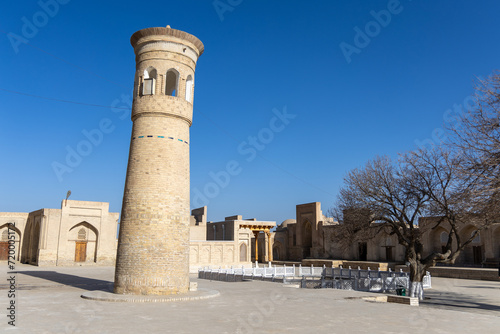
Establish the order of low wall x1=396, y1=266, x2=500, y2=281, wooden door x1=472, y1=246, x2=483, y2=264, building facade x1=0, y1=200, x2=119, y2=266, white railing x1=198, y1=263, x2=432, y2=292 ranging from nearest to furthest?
white railing x1=198, y1=263, x2=432, y2=292
low wall x1=396, y1=266, x2=500, y2=281
wooden door x1=472, y1=246, x2=483, y2=264
building facade x1=0, y1=200, x2=119, y2=266

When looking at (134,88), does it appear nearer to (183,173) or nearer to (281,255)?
(183,173)

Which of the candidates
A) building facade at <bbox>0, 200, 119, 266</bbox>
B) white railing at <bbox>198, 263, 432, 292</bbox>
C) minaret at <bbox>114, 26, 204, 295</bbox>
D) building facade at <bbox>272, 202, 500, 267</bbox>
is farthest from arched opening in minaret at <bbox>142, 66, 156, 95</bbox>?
building facade at <bbox>0, 200, 119, 266</bbox>

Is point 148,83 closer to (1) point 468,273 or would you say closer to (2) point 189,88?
(2) point 189,88

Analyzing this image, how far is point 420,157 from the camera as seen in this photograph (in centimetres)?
1734

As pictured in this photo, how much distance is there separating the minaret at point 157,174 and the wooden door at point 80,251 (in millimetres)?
24991

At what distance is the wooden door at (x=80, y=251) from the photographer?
35.2 metres

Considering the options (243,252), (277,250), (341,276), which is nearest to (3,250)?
(243,252)

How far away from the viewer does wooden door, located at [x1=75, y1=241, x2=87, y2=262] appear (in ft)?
116

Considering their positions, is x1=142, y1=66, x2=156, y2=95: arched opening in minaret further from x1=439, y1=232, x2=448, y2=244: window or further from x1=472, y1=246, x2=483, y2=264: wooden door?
x1=472, y1=246, x2=483, y2=264: wooden door

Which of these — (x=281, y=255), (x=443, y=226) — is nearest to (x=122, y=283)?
(x=443, y=226)

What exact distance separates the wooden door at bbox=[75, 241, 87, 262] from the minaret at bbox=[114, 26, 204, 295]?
984 inches

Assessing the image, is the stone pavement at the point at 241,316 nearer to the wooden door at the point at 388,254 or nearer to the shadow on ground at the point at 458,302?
the shadow on ground at the point at 458,302

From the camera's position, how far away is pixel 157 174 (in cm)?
1302

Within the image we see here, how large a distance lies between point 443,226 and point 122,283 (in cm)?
2771
